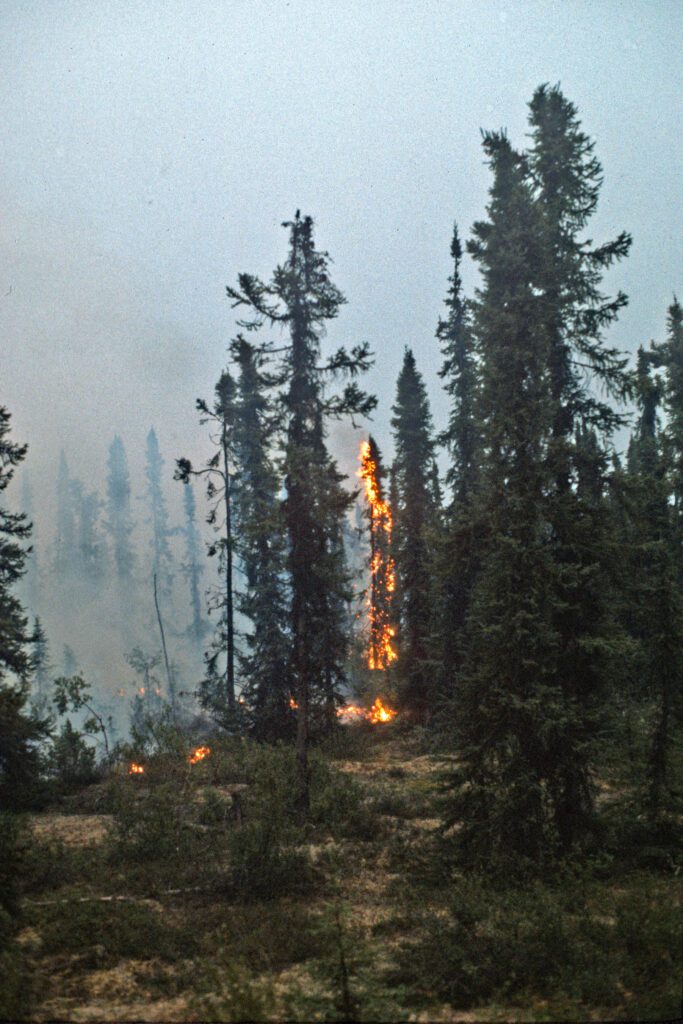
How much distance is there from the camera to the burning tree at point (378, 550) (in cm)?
4012

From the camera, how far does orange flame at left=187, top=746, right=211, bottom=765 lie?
19.3 metres

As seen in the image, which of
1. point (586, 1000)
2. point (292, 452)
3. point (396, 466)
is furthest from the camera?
point (396, 466)

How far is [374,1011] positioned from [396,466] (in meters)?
27.8

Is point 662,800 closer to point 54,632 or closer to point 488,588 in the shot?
point 488,588

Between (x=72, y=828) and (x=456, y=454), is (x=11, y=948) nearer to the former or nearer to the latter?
(x=72, y=828)

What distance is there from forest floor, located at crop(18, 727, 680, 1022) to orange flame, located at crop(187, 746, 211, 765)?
2148 millimetres

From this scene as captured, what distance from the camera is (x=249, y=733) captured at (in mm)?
26188

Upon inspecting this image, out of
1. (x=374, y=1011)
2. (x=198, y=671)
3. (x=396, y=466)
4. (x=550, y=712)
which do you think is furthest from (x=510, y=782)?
(x=198, y=671)

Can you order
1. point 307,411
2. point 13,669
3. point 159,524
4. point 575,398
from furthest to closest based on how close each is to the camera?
point 159,524 → point 13,669 → point 307,411 → point 575,398

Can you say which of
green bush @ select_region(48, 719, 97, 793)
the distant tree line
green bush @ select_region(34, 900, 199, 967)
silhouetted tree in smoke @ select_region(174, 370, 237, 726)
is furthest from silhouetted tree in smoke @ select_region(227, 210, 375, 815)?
green bush @ select_region(48, 719, 97, 793)

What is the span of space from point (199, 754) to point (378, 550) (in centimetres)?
2516

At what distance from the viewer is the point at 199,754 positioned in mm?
21203

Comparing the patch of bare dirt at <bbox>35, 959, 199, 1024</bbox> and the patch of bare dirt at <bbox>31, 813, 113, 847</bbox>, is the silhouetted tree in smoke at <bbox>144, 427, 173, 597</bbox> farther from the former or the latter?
the patch of bare dirt at <bbox>35, 959, 199, 1024</bbox>

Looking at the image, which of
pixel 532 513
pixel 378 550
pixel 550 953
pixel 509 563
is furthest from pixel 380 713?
pixel 550 953
